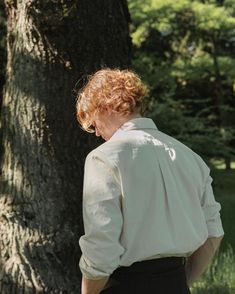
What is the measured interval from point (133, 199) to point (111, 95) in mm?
428

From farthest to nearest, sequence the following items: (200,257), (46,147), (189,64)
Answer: (189,64) < (46,147) < (200,257)

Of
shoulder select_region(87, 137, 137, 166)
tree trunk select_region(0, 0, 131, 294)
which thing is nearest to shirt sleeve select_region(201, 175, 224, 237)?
shoulder select_region(87, 137, 137, 166)

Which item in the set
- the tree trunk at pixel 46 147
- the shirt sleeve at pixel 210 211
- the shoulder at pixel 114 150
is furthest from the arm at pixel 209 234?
the tree trunk at pixel 46 147

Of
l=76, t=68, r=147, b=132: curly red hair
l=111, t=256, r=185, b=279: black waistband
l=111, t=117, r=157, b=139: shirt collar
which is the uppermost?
l=76, t=68, r=147, b=132: curly red hair

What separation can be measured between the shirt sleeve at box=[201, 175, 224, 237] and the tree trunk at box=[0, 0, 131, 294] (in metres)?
1.66

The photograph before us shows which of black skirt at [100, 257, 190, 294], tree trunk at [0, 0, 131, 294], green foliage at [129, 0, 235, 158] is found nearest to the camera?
black skirt at [100, 257, 190, 294]

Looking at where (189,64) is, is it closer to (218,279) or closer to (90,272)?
A: (218,279)

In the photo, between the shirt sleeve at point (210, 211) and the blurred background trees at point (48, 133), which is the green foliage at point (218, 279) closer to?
the blurred background trees at point (48, 133)

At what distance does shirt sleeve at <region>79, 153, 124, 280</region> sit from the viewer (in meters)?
2.30

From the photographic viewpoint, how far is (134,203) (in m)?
2.36

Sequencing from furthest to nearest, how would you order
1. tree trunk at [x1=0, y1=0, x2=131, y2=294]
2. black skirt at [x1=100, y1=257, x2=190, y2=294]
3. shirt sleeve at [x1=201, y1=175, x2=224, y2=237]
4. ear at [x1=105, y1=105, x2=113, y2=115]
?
tree trunk at [x1=0, y1=0, x2=131, y2=294]
shirt sleeve at [x1=201, y1=175, x2=224, y2=237]
ear at [x1=105, y1=105, x2=113, y2=115]
black skirt at [x1=100, y1=257, x2=190, y2=294]

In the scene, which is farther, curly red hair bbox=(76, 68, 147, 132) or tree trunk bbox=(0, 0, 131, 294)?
tree trunk bbox=(0, 0, 131, 294)

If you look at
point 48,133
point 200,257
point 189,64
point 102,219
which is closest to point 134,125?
point 102,219

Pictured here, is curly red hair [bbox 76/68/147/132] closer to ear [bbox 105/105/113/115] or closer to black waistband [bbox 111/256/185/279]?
ear [bbox 105/105/113/115]
